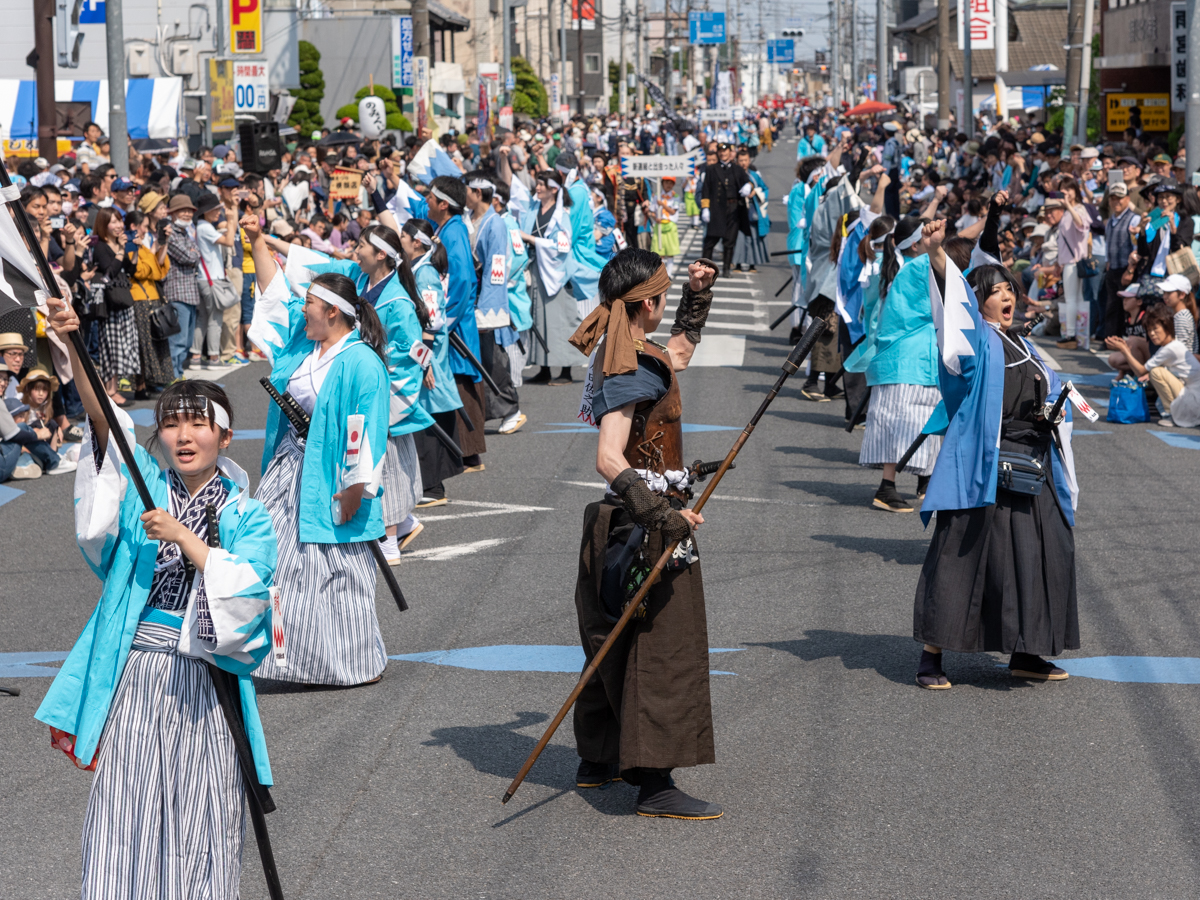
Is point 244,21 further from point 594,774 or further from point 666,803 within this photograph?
point 666,803

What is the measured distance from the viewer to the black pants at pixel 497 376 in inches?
451

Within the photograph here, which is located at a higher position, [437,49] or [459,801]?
[437,49]

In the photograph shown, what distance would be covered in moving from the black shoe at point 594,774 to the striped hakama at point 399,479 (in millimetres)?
3052

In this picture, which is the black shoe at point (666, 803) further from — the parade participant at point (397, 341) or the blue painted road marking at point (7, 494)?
the blue painted road marking at point (7, 494)

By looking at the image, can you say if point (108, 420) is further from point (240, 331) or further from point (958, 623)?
point (240, 331)

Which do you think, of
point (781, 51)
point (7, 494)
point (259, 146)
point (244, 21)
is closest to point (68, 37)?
point (244, 21)

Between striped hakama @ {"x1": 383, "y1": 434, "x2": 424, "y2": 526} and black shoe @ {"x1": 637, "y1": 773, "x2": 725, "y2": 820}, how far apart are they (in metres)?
3.37

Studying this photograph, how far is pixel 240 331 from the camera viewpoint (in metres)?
15.8

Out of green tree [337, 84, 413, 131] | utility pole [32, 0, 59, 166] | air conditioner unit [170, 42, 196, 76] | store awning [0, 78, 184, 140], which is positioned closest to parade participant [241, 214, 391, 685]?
utility pole [32, 0, 59, 166]

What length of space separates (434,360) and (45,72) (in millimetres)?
11565

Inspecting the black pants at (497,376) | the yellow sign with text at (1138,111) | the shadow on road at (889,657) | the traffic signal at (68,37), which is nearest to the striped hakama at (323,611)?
the shadow on road at (889,657)

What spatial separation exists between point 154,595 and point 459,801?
1761mm

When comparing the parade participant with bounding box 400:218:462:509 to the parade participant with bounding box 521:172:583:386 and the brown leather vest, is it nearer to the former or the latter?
the parade participant with bounding box 521:172:583:386

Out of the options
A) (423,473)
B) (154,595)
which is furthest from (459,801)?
(423,473)
